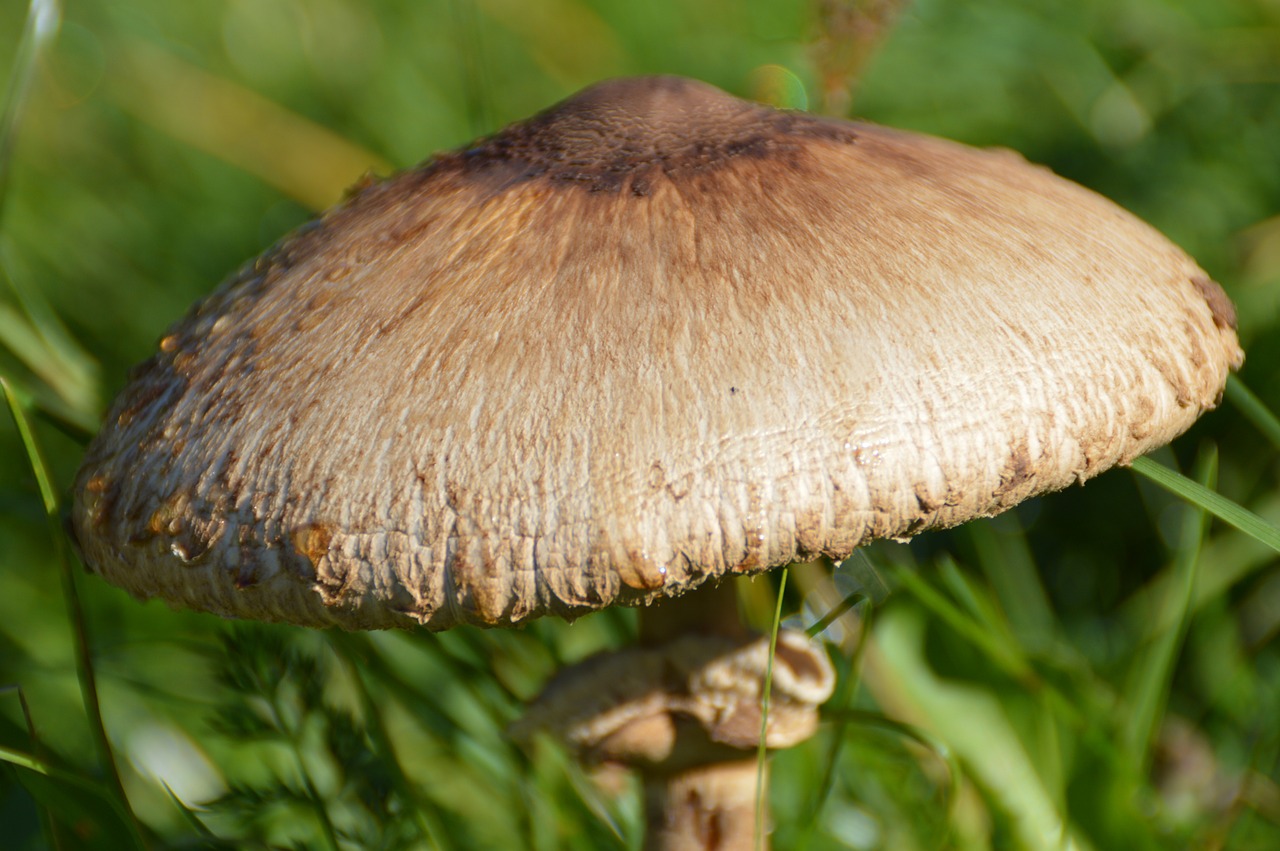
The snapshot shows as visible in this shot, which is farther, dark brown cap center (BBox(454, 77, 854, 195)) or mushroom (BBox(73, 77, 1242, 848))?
dark brown cap center (BBox(454, 77, 854, 195))

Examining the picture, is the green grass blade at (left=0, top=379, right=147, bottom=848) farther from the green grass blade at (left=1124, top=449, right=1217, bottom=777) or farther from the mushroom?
the green grass blade at (left=1124, top=449, right=1217, bottom=777)

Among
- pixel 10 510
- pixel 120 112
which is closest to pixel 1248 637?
pixel 10 510

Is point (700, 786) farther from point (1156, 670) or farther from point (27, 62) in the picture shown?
point (27, 62)

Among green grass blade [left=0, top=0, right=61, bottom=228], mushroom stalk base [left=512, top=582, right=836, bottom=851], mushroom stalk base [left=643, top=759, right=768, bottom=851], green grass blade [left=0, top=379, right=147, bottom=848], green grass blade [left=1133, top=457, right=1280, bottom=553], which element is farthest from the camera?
green grass blade [left=0, top=0, right=61, bottom=228]

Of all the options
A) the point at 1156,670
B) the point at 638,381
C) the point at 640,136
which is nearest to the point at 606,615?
the point at 1156,670

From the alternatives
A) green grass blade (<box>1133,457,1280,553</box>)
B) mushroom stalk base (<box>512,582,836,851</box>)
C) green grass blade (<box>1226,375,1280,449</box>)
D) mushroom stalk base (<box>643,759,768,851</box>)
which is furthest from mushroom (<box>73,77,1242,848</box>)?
mushroom stalk base (<box>643,759,768,851</box>)

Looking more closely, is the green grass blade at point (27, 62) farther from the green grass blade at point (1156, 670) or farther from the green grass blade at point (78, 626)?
the green grass blade at point (1156, 670)
